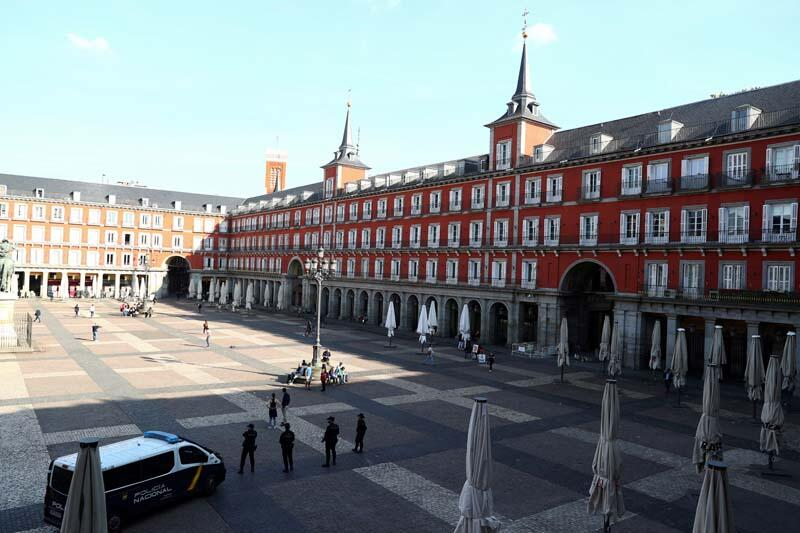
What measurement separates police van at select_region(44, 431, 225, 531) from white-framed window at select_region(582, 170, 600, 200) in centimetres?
3234

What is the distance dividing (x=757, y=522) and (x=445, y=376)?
18.7 meters

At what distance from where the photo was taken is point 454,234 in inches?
1961

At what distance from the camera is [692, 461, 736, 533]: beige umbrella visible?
7.04m

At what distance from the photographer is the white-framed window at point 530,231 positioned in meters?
42.6

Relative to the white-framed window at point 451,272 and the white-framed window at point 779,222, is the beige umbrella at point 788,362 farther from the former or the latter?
the white-framed window at point 451,272

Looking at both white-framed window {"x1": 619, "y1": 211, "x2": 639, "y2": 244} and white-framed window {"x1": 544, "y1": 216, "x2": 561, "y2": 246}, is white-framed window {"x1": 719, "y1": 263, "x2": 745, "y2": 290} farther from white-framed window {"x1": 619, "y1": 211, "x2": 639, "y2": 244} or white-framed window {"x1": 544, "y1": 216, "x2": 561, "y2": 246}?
white-framed window {"x1": 544, "y1": 216, "x2": 561, "y2": 246}

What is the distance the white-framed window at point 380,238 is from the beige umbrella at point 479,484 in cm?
4881

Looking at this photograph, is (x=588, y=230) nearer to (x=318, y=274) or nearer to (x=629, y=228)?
(x=629, y=228)

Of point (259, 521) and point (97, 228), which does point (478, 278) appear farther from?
point (97, 228)

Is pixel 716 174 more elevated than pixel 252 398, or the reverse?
pixel 716 174

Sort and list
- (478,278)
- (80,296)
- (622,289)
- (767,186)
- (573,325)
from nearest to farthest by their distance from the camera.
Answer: (767,186) → (622,289) → (573,325) → (478,278) → (80,296)

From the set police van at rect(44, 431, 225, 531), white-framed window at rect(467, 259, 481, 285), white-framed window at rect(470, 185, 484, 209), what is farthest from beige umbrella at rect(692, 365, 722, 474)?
white-framed window at rect(470, 185, 484, 209)

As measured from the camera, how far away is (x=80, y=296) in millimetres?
80312

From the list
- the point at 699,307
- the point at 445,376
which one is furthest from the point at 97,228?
the point at 699,307
